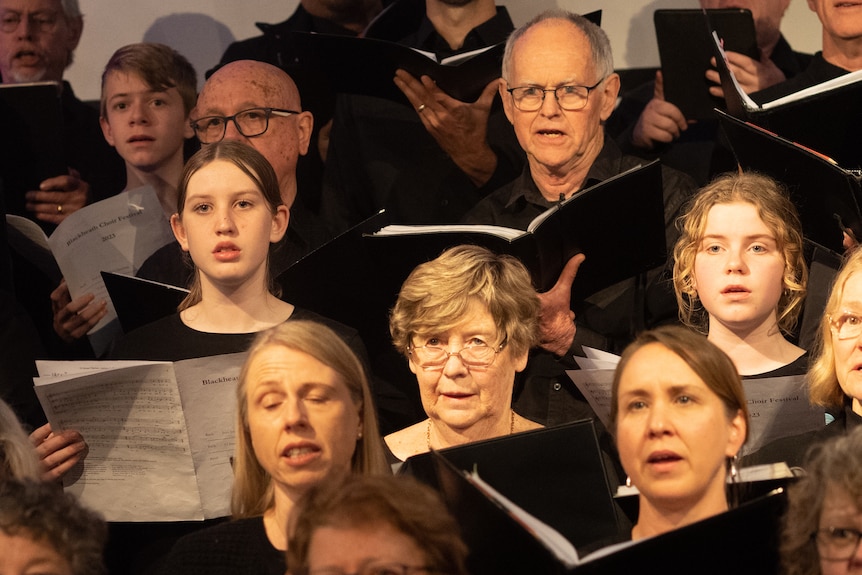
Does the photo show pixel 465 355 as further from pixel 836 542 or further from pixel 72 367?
pixel 836 542

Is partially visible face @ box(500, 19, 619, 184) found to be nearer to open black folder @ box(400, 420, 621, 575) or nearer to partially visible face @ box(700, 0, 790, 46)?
partially visible face @ box(700, 0, 790, 46)

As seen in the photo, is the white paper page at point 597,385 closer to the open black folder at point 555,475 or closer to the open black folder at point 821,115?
the open black folder at point 555,475

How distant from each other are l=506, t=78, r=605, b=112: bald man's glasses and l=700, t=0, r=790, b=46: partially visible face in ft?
3.04

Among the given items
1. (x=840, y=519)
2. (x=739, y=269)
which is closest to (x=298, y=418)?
(x=840, y=519)

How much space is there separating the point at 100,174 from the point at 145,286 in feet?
4.06

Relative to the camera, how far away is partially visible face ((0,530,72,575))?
2768 millimetres

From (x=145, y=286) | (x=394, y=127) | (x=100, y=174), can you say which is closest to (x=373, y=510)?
(x=145, y=286)

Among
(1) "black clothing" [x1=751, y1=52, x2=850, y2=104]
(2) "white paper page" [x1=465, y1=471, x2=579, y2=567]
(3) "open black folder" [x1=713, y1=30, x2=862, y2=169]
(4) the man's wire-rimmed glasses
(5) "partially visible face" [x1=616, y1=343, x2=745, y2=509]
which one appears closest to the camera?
(2) "white paper page" [x1=465, y1=471, x2=579, y2=567]

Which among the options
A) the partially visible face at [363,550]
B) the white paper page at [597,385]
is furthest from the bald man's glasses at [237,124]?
the partially visible face at [363,550]

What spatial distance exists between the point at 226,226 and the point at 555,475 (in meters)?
1.26

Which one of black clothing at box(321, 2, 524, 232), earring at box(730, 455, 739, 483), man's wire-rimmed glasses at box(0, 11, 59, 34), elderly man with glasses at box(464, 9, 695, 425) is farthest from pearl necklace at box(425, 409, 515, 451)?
man's wire-rimmed glasses at box(0, 11, 59, 34)

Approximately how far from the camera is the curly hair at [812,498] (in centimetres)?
270

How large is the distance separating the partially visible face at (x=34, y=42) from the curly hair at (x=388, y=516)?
288cm

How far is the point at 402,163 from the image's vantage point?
15.3 feet
